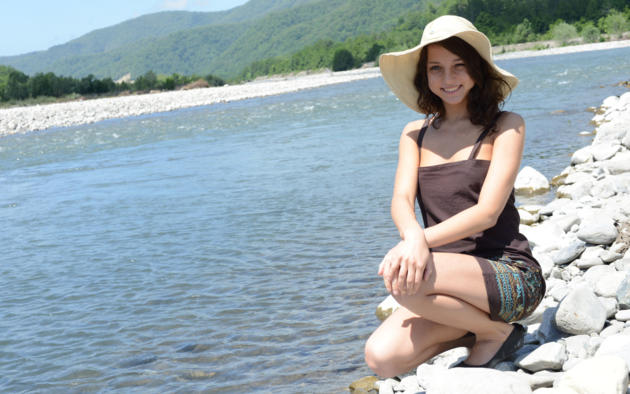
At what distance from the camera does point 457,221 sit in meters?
2.92

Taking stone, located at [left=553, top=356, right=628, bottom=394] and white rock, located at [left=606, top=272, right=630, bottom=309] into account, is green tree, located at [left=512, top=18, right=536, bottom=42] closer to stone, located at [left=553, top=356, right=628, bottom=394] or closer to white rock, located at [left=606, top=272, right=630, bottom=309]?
white rock, located at [left=606, top=272, right=630, bottom=309]

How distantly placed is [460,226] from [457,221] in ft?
0.09

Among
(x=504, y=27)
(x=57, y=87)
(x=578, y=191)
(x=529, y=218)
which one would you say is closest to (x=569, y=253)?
(x=529, y=218)

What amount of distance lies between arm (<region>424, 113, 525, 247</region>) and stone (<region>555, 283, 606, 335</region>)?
578 mm

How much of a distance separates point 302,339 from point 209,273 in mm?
1930

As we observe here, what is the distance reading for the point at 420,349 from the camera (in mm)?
2980

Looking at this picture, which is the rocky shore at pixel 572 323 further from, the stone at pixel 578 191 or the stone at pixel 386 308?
the stone at pixel 578 191

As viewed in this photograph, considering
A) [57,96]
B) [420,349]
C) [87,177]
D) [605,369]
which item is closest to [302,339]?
[420,349]

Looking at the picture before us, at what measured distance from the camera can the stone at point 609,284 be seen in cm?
339

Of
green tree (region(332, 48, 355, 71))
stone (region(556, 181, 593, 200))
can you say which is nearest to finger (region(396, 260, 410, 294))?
stone (region(556, 181, 593, 200))

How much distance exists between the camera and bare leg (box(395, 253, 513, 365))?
2.78 metres

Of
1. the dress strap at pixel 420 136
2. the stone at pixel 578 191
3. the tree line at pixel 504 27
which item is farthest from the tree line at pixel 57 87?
the dress strap at pixel 420 136

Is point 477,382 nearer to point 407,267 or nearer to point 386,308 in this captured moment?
point 407,267

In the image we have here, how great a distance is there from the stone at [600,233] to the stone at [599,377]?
196cm
